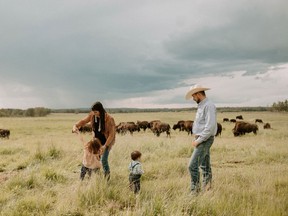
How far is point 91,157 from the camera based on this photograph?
26.8 ft

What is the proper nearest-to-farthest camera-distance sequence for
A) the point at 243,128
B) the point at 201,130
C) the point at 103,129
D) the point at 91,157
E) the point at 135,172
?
the point at 201,130, the point at 135,172, the point at 91,157, the point at 103,129, the point at 243,128

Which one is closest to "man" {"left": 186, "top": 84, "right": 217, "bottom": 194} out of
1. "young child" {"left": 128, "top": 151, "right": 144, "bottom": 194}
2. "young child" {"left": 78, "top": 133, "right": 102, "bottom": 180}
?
"young child" {"left": 128, "top": 151, "right": 144, "bottom": 194}

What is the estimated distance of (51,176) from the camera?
9109mm

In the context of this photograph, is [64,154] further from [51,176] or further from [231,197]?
[231,197]

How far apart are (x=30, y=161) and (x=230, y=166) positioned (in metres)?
6.69

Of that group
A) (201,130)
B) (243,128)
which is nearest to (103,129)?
(201,130)

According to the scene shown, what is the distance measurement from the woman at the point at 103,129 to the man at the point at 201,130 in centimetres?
203

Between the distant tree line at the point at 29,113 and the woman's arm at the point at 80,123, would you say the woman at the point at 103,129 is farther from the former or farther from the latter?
the distant tree line at the point at 29,113

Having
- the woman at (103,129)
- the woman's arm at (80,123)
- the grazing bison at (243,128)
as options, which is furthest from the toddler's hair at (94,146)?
the grazing bison at (243,128)

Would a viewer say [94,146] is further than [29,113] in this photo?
No

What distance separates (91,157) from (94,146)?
0.25 m

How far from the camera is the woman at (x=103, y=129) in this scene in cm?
829

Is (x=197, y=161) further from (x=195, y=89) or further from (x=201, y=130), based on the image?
(x=195, y=89)

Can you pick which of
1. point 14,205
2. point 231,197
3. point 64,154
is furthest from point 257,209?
point 64,154
